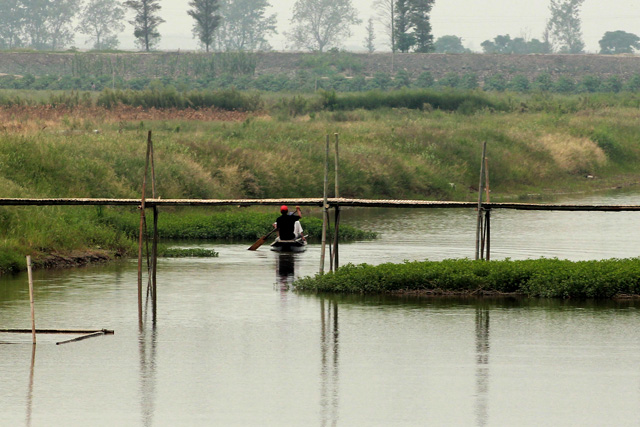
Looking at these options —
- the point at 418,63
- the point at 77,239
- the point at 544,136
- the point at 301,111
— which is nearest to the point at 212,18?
the point at 418,63

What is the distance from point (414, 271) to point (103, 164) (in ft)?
49.0

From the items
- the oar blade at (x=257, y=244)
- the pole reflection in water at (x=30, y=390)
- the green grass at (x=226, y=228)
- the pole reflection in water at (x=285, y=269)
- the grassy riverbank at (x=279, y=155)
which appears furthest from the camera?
the green grass at (x=226, y=228)

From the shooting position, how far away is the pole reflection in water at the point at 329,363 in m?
11.8

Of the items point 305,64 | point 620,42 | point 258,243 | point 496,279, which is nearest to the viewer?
point 496,279

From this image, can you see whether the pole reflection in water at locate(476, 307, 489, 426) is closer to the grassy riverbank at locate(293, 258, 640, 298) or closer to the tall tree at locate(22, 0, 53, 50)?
the grassy riverbank at locate(293, 258, 640, 298)

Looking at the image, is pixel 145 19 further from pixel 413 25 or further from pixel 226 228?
pixel 226 228

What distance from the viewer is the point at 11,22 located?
136 meters

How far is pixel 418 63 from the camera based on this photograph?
100562mm

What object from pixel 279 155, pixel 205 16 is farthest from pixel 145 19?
pixel 279 155

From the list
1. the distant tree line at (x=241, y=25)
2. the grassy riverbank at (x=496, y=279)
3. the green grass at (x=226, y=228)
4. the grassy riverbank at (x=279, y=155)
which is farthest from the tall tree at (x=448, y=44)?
the grassy riverbank at (x=496, y=279)

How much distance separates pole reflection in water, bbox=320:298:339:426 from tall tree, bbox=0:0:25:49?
123572 mm

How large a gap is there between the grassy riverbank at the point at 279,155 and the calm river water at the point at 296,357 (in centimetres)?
480

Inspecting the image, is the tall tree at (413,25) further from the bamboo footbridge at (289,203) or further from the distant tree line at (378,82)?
the bamboo footbridge at (289,203)

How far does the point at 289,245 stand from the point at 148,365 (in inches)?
482
